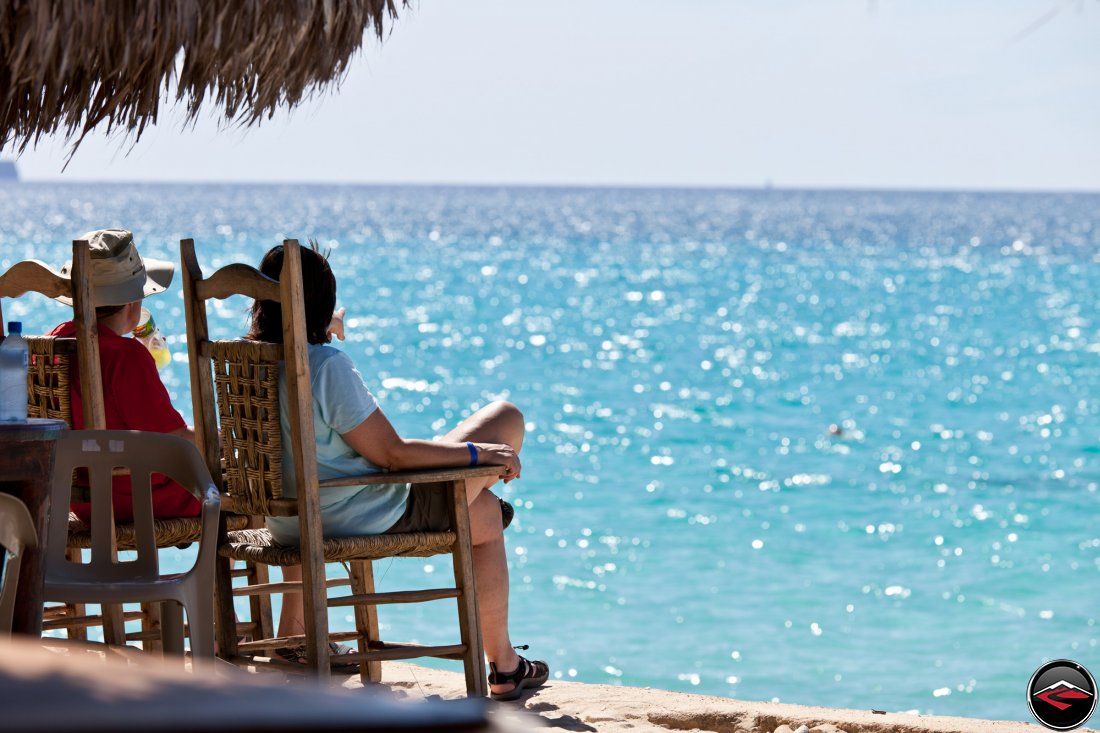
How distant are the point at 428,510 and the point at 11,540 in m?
1.11

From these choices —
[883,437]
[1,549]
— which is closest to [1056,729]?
[1,549]

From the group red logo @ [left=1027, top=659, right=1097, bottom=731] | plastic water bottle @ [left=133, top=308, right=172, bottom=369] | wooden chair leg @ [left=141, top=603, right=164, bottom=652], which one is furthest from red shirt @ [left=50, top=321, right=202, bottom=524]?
red logo @ [left=1027, top=659, right=1097, bottom=731]

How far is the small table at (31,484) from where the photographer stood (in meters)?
2.63

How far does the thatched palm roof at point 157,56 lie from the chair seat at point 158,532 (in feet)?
2.95

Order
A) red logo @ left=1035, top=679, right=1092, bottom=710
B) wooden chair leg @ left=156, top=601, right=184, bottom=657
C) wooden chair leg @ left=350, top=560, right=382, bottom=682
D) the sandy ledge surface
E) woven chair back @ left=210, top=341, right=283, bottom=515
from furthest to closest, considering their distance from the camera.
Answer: red logo @ left=1035, top=679, right=1092, bottom=710, wooden chair leg @ left=350, top=560, right=382, bottom=682, the sandy ledge surface, woven chair back @ left=210, top=341, right=283, bottom=515, wooden chair leg @ left=156, top=601, right=184, bottom=657

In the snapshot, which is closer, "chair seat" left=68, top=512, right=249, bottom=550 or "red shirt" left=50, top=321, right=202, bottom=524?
"chair seat" left=68, top=512, right=249, bottom=550

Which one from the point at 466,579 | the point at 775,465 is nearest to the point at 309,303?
the point at 466,579

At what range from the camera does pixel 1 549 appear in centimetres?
293

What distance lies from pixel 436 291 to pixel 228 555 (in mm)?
27051

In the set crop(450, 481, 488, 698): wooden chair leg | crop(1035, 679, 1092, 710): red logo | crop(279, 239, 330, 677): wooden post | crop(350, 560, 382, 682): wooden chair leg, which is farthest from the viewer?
crop(1035, 679, 1092, 710): red logo

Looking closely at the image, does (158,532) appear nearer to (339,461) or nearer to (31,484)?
(339,461)

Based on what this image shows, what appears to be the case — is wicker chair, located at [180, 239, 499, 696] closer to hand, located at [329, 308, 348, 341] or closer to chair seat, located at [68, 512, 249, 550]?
chair seat, located at [68, 512, 249, 550]

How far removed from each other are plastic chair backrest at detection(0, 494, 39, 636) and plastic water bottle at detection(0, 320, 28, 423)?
0.27 m

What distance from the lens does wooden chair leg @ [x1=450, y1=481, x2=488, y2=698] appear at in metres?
3.43
